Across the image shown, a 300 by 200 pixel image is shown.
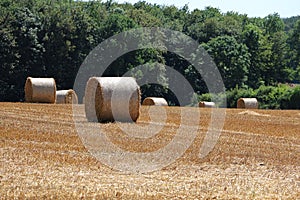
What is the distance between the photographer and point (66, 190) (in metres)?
8.97

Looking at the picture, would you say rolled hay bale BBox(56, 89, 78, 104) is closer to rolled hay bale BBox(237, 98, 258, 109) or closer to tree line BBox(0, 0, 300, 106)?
tree line BBox(0, 0, 300, 106)

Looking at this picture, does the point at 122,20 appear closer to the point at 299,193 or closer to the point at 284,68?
the point at 284,68

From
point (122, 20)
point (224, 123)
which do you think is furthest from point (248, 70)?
point (224, 123)

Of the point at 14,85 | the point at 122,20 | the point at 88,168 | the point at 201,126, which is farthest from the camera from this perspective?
the point at 122,20

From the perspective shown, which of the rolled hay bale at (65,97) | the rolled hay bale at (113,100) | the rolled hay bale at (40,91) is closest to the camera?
the rolled hay bale at (113,100)

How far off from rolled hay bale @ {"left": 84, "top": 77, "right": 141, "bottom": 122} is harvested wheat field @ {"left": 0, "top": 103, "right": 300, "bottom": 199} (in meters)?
0.92

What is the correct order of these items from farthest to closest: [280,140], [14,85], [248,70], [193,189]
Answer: [248,70], [14,85], [280,140], [193,189]

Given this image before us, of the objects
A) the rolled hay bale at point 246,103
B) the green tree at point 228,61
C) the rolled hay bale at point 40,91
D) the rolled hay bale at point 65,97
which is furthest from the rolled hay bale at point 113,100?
the green tree at point 228,61

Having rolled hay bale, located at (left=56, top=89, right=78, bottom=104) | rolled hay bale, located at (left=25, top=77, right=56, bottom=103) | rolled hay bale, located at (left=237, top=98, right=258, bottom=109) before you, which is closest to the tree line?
rolled hay bale, located at (left=56, top=89, right=78, bottom=104)

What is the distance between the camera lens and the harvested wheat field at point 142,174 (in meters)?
9.23

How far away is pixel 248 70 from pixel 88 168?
6276 cm

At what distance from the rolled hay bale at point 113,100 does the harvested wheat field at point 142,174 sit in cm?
92

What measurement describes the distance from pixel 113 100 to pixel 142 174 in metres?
8.85

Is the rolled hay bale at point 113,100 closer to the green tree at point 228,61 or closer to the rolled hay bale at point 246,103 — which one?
the rolled hay bale at point 246,103
